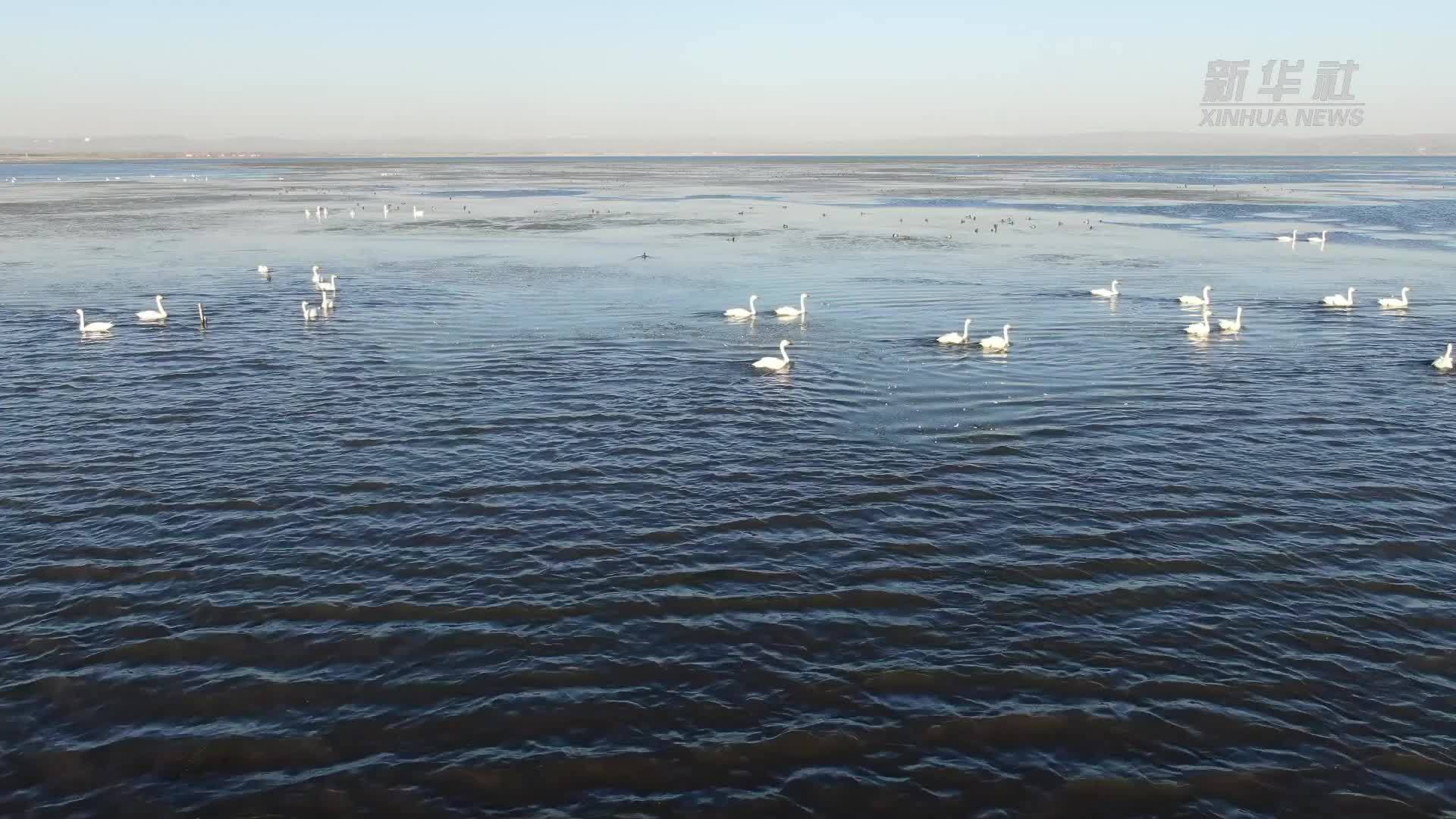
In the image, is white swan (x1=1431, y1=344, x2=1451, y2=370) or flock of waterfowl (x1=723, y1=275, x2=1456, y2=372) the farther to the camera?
flock of waterfowl (x1=723, y1=275, x2=1456, y2=372)

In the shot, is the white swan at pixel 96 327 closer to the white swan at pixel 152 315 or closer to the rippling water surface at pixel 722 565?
the rippling water surface at pixel 722 565

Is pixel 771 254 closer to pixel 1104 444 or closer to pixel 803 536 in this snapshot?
pixel 1104 444

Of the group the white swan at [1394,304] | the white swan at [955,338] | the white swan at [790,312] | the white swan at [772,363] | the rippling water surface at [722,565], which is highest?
the white swan at [1394,304]

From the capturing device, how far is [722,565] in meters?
16.7

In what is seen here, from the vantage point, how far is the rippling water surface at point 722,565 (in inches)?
461

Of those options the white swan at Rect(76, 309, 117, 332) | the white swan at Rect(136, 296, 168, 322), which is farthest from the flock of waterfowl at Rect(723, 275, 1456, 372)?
the white swan at Rect(76, 309, 117, 332)

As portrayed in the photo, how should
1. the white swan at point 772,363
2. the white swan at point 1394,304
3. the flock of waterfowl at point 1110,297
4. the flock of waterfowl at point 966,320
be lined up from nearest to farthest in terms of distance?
the white swan at point 772,363 < the flock of waterfowl at point 1110,297 < the flock of waterfowl at point 966,320 < the white swan at point 1394,304

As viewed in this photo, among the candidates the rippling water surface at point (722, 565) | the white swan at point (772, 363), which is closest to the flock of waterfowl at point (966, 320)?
the white swan at point (772, 363)

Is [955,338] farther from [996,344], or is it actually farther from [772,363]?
[772,363]

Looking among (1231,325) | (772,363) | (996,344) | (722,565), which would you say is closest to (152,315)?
(772,363)

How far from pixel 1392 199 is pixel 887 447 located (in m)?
109

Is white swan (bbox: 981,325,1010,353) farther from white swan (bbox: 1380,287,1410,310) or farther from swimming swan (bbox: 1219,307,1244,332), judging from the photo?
white swan (bbox: 1380,287,1410,310)

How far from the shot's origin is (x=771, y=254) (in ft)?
193

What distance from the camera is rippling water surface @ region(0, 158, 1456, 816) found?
1172 centimetres
